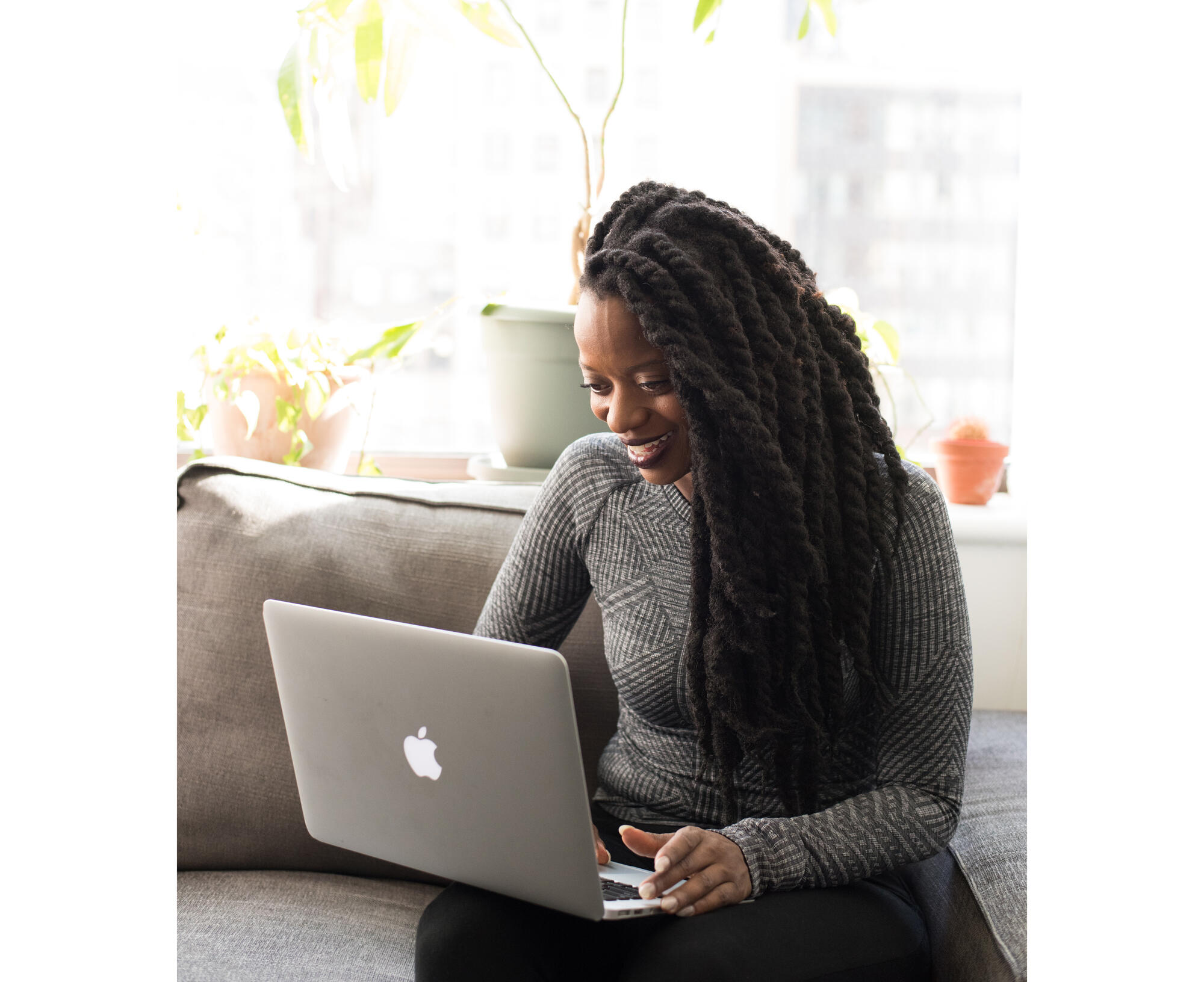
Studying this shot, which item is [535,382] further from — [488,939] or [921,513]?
[488,939]

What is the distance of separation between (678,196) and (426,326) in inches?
27.4

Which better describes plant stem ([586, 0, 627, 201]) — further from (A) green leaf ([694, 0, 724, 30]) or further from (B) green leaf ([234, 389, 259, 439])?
(B) green leaf ([234, 389, 259, 439])

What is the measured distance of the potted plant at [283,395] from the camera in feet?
4.73

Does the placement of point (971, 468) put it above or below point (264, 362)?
below

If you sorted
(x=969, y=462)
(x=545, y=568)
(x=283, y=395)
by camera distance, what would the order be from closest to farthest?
1. (x=545, y=568)
2. (x=283, y=395)
3. (x=969, y=462)

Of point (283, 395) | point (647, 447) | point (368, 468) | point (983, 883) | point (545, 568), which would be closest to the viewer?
point (983, 883)

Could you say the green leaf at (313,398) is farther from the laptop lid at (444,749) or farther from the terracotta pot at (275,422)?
the laptop lid at (444,749)

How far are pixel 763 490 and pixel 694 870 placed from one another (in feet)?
1.13

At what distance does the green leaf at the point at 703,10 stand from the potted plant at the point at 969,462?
2.45 feet

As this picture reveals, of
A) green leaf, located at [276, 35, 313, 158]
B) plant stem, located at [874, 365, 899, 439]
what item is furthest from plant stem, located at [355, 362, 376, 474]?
plant stem, located at [874, 365, 899, 439]

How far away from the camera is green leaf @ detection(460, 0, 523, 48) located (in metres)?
1.35

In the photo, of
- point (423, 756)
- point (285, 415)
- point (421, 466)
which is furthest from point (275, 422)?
point (423, 756)

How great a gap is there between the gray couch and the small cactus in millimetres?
512

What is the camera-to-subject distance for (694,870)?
0.84 m
